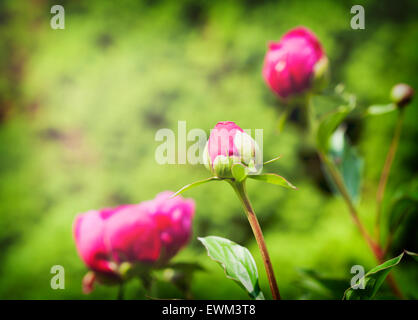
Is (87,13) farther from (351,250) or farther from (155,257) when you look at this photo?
(155,257)

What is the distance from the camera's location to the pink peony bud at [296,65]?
305 millimetres

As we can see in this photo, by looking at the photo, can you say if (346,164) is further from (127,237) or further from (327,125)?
(127,237)

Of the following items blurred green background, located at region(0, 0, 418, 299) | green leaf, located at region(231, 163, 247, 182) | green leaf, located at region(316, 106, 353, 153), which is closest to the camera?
green leaf, located at region(231, 163, 247, 182)

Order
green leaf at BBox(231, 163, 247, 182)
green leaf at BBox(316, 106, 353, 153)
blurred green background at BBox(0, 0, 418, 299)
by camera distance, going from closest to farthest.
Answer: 1. green leaf at BBox(231, 163, 247, 182)
2. green leaf at BBox(316, 106, 353, 153)
3. blurred green background at BBox(0, 0, 418, 299)

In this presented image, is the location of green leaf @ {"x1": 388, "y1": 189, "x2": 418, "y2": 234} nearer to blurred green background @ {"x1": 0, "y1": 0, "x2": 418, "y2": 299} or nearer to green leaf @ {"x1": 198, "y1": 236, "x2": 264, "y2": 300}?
green leaf @ {"x1": 198, "y1": 236, "x2": 264, "y2": 300}

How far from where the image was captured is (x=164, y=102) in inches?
52.4

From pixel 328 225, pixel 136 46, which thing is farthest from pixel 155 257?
pixel 136 46

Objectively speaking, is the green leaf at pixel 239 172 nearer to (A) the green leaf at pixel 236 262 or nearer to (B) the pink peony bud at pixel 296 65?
(A) the green leaf at pixel 236 262

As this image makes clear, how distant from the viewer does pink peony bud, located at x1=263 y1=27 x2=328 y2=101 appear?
305 millimetres

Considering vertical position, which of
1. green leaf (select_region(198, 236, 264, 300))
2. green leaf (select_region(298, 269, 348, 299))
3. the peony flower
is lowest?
green leaf (select_region(298, 269, 348, 299))

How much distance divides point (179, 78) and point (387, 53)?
74cm

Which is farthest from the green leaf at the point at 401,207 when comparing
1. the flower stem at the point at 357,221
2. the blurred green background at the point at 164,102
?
the blurred green background at the point at 164,102

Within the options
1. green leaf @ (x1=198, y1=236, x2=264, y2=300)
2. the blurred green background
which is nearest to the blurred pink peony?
green leaf @ (x1=198, y1=236, x2=264, y2=300)
